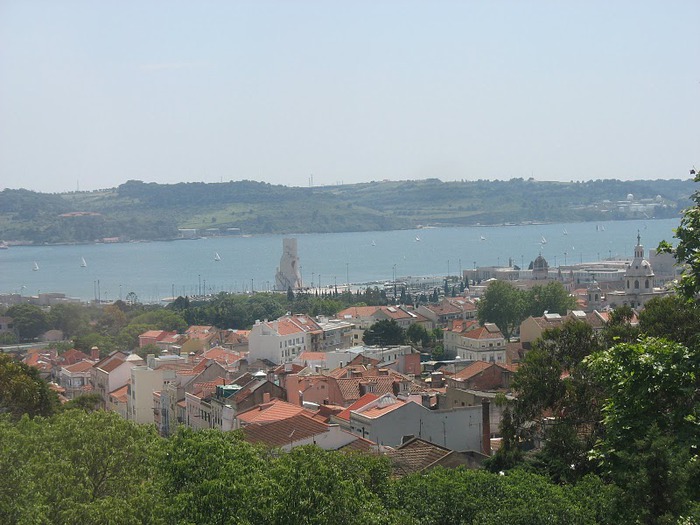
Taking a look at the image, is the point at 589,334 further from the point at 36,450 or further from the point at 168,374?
the point at 168,374

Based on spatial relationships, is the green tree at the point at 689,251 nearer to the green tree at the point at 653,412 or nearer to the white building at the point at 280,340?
the green tree at the point at 653,412

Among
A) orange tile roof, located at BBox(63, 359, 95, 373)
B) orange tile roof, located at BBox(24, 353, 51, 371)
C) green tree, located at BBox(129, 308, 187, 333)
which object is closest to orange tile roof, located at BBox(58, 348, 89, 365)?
orange tile roof, located at BBox(24, 353, 51, 371)

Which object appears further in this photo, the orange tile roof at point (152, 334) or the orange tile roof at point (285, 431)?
the orange tile roof at point (152, 334)

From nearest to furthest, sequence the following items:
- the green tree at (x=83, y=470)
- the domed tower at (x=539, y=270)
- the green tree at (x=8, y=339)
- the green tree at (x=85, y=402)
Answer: the green tree at (x=83, y=470) < the green tree at (x=85, y=402) < the green tree at (x=8, y=339) < the domed tower at (x=539, y=270)

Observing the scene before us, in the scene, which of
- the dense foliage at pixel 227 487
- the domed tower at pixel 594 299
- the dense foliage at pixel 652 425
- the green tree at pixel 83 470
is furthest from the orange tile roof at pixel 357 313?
the dense foliage at pixel 652 425

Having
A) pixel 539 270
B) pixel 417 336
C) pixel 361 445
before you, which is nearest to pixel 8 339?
pixel 417 336
